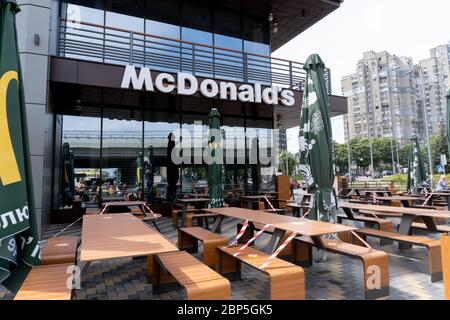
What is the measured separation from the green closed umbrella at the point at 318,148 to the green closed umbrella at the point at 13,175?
14.2 ft

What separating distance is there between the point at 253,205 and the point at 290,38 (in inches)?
352

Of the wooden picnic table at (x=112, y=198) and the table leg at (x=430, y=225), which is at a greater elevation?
the wooden picnic table at (x=112, y=198)

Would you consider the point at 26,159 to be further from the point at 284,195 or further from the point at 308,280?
the point at 284,195

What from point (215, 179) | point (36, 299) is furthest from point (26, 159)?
point (215, 179)

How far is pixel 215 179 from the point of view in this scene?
8227 mm

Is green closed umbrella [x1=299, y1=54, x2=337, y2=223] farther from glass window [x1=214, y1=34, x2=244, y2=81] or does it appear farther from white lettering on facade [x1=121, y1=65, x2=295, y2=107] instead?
glass window [x1=214, y1=34, x2=244, y2=81]

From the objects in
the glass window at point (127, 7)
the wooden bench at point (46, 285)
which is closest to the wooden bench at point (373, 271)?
the wooden bench at point (46, 285)

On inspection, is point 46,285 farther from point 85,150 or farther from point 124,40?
point 124,40

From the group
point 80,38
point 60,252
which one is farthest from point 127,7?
point 60,252

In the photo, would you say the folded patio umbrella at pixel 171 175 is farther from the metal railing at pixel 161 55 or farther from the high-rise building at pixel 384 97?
the high-rise building at pixel 384 97

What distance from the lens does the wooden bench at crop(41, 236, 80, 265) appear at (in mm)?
3643

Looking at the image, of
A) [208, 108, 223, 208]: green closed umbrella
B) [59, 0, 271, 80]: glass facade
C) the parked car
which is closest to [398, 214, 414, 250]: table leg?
[208, 108, 223, 208]: green closed umbrella

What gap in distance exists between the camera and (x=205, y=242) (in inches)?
180

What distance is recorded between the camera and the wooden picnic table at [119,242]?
2646 millimetres
